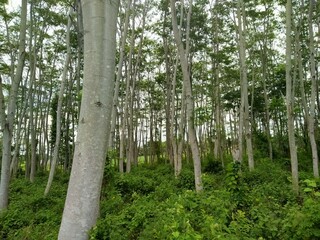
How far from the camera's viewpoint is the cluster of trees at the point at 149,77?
91.6 inches

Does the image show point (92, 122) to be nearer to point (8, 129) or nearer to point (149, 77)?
point (8, 129)

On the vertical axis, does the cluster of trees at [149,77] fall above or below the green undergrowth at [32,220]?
above

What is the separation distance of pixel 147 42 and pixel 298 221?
1684 centimetres

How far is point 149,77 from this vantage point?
2392cm

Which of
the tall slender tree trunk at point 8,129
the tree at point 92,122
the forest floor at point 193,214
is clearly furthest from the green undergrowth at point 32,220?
the tree at point 92,122

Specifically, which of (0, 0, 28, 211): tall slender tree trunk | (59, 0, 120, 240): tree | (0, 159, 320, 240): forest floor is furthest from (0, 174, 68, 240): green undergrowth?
(59, 0, 120, 240): tree

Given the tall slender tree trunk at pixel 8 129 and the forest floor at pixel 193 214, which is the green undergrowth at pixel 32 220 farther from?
the tall slender tree trunk at pixel 8 129

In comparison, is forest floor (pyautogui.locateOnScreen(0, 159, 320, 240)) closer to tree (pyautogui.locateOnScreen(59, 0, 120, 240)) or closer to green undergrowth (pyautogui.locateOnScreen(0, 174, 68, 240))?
green undergrowth (pyautogui.locateOnScreen(0, 174, 68, 240))

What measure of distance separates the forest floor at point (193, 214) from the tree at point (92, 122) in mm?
202

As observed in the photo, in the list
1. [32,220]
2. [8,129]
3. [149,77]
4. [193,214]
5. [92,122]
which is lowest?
[32,220]

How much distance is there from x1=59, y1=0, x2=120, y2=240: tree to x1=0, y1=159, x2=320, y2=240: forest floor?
20cm

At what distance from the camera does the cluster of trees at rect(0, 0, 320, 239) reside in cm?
233

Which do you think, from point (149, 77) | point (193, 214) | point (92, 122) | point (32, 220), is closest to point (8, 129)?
point (32, 220)

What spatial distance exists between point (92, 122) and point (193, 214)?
239cm
